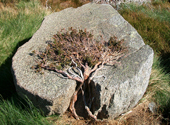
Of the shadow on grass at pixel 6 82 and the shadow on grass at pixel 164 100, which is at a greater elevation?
the shadow on grass at pixel 6 82

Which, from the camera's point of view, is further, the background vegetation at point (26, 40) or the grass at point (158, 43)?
the grass at point (158, 43)

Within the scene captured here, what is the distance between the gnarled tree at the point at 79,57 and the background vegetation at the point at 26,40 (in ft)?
2.08

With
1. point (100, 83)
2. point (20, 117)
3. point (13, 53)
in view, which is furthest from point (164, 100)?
point (13, 53)

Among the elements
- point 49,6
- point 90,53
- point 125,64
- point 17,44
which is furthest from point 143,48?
point 49,6

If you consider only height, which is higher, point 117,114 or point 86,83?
point 86,83

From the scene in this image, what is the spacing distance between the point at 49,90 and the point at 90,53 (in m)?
0.90

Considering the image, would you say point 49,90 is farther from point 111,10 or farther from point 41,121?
point 111,10

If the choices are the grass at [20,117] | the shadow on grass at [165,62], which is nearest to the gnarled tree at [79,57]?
the grass at [20,117]

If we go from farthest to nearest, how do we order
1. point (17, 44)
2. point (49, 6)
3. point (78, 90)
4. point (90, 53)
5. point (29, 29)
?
point (49, 6)
point (29, 29)
point (17, 44)
point (90, 53)
point (78, 90)

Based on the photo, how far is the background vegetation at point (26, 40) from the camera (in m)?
2.42

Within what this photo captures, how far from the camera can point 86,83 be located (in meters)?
2.62

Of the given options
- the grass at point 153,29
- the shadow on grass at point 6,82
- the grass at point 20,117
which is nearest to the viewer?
the grass at point 20,117

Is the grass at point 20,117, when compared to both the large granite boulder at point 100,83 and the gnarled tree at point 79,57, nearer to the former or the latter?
the large granite boulder at point 100,83

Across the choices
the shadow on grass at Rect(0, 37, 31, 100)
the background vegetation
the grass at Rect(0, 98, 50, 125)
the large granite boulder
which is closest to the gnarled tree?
the large granite boulder
